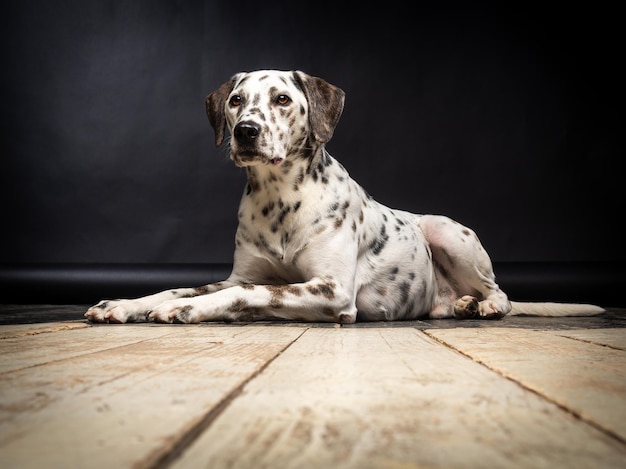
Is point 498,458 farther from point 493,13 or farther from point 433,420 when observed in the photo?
point 493,13

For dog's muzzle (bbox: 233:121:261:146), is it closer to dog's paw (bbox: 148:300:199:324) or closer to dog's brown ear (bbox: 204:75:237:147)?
dog's brown ear (bbox: 204:75:237:147)

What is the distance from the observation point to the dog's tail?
3508 millimetres

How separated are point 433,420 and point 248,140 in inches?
84.1

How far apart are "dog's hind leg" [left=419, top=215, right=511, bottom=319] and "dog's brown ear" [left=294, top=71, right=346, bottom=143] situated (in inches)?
40.2

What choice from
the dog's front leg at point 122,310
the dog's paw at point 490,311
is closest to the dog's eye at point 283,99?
the dog's front leg at point 122,310

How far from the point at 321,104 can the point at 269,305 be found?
3.66 ft

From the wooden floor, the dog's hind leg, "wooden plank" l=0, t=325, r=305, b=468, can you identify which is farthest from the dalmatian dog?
the wooden floor

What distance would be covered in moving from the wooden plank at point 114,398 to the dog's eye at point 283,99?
165 cm

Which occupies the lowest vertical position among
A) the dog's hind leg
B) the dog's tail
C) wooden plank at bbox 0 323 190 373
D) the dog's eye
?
the dog's tail

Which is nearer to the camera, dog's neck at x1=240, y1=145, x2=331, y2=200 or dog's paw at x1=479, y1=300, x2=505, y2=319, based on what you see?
dog's neck at x1=240, y1=145, x2=331, y2=200

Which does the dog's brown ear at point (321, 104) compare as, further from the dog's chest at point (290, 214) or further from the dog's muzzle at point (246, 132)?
the dog's muzzle at point (246, 132)

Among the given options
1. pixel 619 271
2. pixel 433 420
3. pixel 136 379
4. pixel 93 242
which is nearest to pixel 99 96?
pixel 93 242

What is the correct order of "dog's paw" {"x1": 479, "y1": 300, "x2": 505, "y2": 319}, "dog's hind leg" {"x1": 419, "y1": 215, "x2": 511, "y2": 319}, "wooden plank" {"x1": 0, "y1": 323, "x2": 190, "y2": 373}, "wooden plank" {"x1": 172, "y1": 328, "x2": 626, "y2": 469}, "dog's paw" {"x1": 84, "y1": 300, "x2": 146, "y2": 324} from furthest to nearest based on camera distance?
1. "dog's hind leg" {"x1": 419, "y1": 215, "x2": 511, "y2": 319}
2. "dog's paw" {"x1": 479, "y1": 300, "x2": 505, "y2": 319}
3. "dog's paw" {"x1": 84, "y1": 300, "x2": 146, "y2": 324}
4. "wooden plank" {"x1": 0, "y1": 323, "x2": 190, "y2": 373}
5. "wooden plank" {"x1": 172, "y1": 328, "x2": 626, "y2": 469}

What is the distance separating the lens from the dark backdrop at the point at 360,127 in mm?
5527
